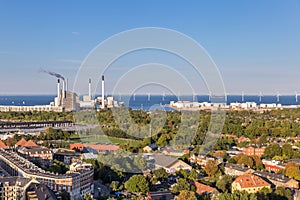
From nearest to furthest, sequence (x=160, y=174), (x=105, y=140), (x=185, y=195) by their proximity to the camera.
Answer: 1. (x=185, y=195)
2. (x=160, y=174)
3. (x=105, y=140)

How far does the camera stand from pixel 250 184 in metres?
5.09

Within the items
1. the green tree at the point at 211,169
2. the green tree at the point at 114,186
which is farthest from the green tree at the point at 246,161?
the green tree at the point at 114,186

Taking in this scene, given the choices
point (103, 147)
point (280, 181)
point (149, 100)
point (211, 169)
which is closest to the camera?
point (280, 181)

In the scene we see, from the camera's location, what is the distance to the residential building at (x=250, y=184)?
16.4 feet

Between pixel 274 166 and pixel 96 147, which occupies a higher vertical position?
pixel 96 147

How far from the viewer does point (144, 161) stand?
622cm

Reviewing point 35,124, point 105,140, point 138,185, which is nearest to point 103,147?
point 105,140

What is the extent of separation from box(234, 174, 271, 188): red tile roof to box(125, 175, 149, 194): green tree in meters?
1.23

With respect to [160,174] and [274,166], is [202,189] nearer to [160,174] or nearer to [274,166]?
[160,174]

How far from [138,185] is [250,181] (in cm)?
151

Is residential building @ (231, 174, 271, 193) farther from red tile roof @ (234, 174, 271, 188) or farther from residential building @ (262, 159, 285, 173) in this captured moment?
residential building @ (262, 159, 285, 173)

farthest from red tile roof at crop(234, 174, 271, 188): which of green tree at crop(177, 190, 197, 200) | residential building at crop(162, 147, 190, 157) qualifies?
residential building at crop(162, 147, 190, 157)

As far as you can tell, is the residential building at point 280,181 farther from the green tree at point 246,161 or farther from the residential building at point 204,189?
the residential building at point 204,189

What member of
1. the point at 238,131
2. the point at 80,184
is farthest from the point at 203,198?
the point at 238,131
